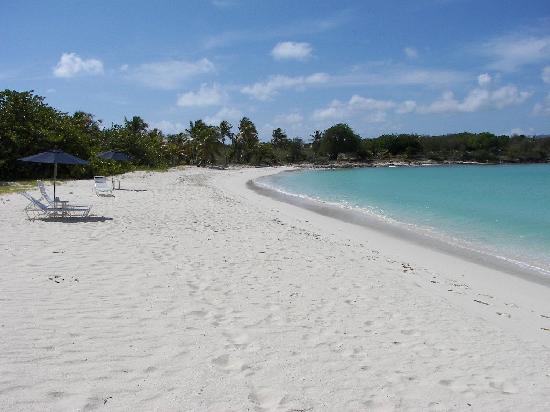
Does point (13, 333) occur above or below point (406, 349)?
above

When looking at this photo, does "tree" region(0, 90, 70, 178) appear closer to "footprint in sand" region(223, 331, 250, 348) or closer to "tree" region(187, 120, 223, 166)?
"footprint in sand" region(223, 331, 250, 348)

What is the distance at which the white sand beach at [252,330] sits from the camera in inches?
152

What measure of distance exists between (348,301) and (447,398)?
283cm

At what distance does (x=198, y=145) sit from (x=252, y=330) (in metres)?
67.0

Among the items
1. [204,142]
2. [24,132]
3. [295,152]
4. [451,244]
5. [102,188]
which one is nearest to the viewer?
[451,244]

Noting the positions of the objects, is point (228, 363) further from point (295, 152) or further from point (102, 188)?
point (295, 152)

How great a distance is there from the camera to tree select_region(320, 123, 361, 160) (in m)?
106

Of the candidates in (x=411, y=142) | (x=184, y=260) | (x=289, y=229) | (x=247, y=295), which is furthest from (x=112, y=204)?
(x=411, y=142)

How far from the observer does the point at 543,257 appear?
1260cm

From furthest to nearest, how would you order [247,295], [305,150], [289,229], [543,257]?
[305,150], [289,229], [543,257], [247,295]

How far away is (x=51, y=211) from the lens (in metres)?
13.1

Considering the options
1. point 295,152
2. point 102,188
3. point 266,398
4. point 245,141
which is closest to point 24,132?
point 102,188

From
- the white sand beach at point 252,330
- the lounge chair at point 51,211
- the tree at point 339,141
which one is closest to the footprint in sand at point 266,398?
the white sand beach at point 252,330

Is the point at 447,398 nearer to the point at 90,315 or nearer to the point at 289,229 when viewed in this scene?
the point at 90,315
